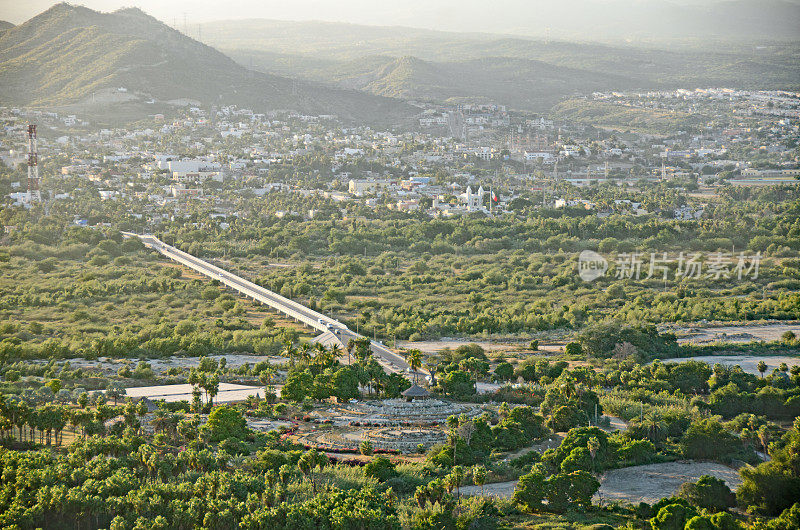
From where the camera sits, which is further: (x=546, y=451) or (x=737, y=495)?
(x=546, y=451)

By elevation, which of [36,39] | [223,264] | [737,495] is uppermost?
[36,39]

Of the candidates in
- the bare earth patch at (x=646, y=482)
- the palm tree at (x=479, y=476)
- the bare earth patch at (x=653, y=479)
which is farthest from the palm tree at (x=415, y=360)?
the palm tree at (x=479, y=476)

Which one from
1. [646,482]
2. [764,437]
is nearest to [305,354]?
[646,482]

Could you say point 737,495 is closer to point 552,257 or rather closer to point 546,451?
point 546,451

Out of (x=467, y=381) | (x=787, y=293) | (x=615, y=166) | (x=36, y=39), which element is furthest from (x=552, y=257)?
(x=36, y=39)

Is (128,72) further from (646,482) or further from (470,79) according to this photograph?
(646,482)

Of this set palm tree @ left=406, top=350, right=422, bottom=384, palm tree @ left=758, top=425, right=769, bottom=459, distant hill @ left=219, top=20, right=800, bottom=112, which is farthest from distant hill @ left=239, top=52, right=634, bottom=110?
palm tree @ left=758, top=425, right=769, bottom=459

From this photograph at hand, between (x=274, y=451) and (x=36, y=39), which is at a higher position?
(x=36, y=39)
